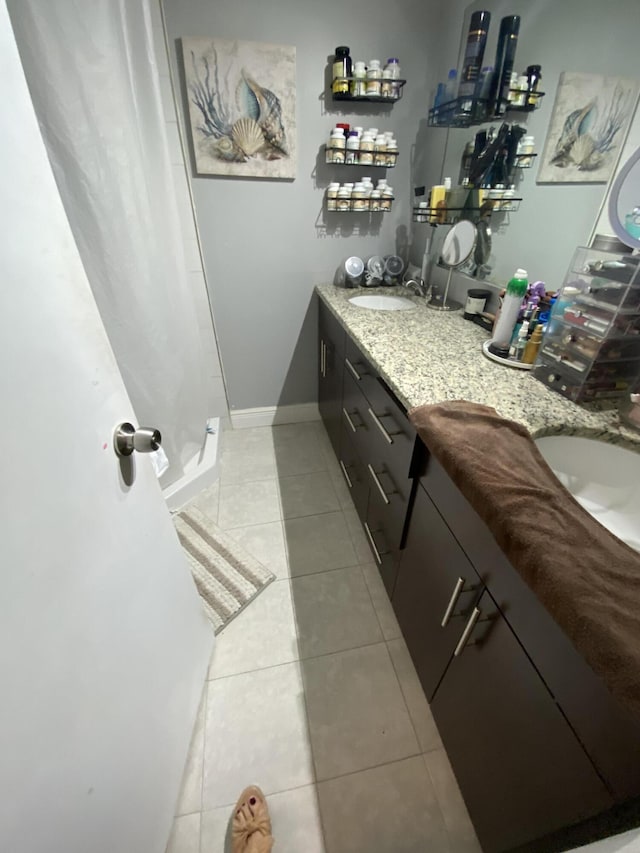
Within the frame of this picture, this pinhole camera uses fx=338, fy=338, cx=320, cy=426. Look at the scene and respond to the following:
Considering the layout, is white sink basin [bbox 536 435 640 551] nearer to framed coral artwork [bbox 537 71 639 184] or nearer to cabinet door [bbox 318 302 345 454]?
framed coral artwork [bbox 537 71 639 184]

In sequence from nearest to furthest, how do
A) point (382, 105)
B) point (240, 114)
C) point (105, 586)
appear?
point (105, 586)
point (240, 114)
point (382, 105)

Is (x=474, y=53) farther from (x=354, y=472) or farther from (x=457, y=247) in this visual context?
(x=354, y=472)

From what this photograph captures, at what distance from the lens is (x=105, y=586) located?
0.55 m

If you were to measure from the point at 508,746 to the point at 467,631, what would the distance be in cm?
19

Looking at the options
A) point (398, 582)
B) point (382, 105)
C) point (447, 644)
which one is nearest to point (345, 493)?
point (398, 582)

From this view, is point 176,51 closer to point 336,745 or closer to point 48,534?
point 48,534

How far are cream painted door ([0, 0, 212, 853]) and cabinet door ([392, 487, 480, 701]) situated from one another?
0.65 meters

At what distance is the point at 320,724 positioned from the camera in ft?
3.35

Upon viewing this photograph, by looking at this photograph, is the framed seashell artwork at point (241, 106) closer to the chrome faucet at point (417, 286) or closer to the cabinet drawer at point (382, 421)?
the chrome faucet at point (417, 286)

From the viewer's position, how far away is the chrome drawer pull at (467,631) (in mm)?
680

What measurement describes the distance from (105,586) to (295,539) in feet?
3.51

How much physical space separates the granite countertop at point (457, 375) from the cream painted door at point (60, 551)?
66cm

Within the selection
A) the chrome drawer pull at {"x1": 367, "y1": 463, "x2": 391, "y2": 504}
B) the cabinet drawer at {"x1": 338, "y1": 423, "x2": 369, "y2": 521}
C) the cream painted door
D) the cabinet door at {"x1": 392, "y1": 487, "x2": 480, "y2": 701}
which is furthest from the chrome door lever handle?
the cabinet drawer at {"x1": 338, "y1": 423, "x2": 369, "y2": 521}

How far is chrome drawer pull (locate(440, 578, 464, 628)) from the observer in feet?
2.39
